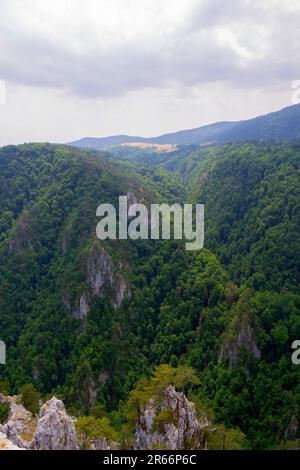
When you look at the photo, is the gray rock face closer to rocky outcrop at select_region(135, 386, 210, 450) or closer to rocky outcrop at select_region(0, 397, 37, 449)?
rocky outcrop at select_region(0, 397, 37, 449)

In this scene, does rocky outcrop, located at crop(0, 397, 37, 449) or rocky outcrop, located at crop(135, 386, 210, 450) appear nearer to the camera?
rocky outcrop, located at crop(0, 397, 37, 449)

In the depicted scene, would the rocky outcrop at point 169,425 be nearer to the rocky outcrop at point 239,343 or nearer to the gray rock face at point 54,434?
the gray rock face at point 54,434

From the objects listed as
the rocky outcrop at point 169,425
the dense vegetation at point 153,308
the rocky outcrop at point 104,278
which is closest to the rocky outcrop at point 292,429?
the dense vegetation at point 153,308

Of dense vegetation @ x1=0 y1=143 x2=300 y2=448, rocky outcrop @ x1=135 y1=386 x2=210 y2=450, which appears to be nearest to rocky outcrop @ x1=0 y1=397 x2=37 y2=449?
dense vegetation @ x1=0 y1=143 x2=300 y2=448

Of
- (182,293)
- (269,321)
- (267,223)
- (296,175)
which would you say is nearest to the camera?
(269,321)

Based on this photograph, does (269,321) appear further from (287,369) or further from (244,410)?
(244,410)
